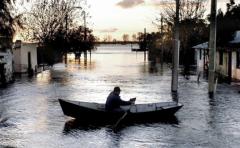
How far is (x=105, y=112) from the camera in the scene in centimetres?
1989

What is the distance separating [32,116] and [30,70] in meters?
27.0

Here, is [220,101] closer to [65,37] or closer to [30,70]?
[30,70]

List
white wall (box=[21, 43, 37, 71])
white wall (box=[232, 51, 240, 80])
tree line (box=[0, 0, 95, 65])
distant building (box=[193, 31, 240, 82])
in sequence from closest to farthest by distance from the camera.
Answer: distant building (box=[193, 31, 240, 82]) → white wall (box=[232, 51, 240, 80]) → white wall (box=[21, 43, 37, 71]) → tree line (box=[0, 0, 95, 65])

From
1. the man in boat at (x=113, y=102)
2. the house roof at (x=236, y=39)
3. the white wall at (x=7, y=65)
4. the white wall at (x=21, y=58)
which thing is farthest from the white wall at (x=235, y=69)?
the man in boat at (x=113, y=102)

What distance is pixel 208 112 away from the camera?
22.9 metres

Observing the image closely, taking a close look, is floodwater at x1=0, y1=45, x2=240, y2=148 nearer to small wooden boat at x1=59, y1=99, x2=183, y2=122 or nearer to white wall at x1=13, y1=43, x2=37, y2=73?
small wooden boat at x1=59, y1=99, x2=183, y2=122

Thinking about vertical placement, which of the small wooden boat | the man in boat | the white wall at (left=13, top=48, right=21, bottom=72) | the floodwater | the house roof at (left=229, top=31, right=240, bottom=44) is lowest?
the floodwater

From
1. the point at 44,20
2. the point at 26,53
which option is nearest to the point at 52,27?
the point at 44,20

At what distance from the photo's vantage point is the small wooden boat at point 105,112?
20.0 m

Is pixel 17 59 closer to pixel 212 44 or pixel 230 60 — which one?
pixel 230 60

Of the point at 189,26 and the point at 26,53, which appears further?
the point at 189,26

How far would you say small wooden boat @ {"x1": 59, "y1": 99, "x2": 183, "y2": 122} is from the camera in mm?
19969

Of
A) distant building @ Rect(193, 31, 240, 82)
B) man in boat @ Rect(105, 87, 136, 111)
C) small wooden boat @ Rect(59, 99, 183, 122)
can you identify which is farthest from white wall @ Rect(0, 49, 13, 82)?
man in boat @ Rect(105, 87, 136, 111)

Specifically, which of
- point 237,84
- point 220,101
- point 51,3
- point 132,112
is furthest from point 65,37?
point 132,112
